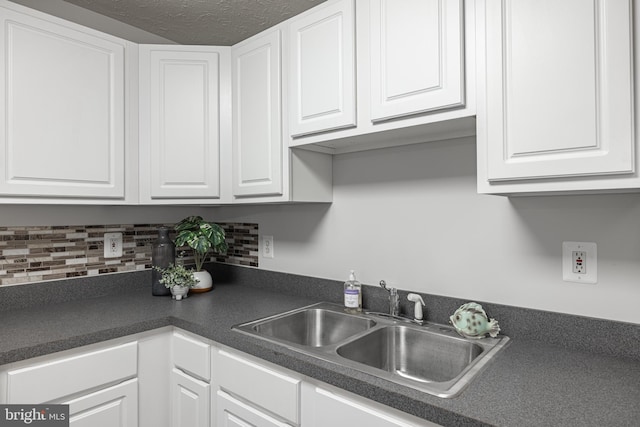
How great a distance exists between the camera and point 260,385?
1256 millimetres

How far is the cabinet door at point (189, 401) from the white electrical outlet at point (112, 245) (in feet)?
2.56

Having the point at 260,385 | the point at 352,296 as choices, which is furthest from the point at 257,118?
the point at 260,385

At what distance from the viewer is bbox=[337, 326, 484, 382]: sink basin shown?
1283mm

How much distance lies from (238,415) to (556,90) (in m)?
1.43

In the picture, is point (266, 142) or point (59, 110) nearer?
point (59, 110)

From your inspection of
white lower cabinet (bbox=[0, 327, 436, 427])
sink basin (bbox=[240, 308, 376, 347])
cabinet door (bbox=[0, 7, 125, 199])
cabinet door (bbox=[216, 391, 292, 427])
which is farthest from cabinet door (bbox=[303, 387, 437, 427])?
cabinet door (bbox=[0, 7, 125, 199])

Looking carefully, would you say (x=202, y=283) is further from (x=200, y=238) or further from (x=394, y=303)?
(x=394, y=303)

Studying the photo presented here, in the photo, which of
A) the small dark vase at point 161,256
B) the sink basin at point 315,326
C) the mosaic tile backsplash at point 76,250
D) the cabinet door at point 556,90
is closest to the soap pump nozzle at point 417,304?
the sink basin at point 315,326

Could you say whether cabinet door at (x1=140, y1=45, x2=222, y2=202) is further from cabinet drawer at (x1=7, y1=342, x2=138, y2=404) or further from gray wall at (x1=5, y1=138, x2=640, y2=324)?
cabinet drawer at (x1=7, y1=342, x2=138, y2=404)

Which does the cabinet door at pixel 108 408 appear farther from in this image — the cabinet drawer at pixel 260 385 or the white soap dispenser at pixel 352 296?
the white soap dispenser at pixel 352 296

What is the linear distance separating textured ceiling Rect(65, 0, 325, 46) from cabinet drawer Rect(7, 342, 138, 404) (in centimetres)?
159

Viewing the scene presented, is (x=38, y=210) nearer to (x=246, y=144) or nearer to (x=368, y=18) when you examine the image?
(x=246, y=144)

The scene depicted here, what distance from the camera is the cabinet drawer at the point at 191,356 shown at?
1451 millimetres

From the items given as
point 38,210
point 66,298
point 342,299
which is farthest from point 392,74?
point 66,298
